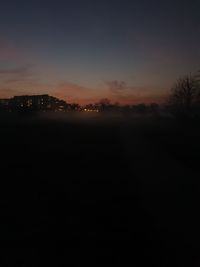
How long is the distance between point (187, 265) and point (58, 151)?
1480 centimetres

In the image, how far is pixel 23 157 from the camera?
57.0ft

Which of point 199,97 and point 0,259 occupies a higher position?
point 199,97

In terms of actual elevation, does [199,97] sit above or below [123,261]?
above

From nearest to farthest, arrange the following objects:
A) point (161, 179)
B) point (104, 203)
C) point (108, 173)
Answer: point (104, 203), point (161, 179), point (108, 173)

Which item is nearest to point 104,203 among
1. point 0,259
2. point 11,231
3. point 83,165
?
point 11,231

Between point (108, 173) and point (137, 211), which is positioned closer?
point (137, 211)

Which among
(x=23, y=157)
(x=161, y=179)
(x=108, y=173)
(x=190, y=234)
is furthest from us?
(x=23, y=157)

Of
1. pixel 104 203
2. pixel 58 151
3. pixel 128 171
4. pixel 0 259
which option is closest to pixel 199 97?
pixel 58 151

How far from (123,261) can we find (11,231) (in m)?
3.01

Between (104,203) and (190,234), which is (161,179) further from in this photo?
(190,234)

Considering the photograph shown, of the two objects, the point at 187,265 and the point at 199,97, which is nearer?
the point at 187,265

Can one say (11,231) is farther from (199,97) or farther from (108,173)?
(199,97)

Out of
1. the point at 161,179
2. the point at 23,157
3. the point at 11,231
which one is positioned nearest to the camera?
the point at 11,231

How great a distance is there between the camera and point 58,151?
20.1 metres
